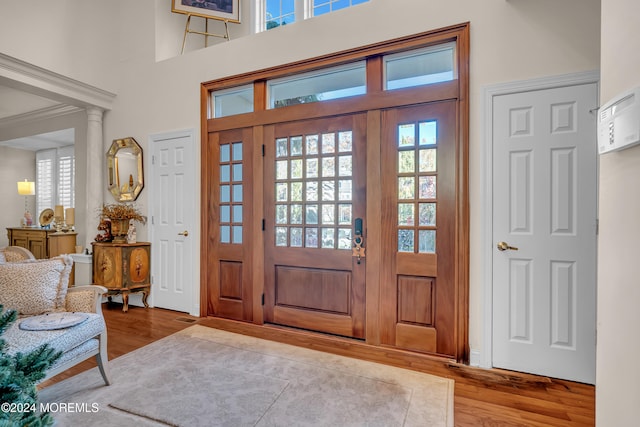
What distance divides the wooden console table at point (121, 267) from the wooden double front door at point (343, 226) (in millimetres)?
1003

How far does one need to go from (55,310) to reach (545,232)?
346cm

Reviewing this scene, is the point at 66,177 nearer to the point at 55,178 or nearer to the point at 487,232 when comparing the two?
the point at 55,178

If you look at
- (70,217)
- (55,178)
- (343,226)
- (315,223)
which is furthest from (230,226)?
(55,178)

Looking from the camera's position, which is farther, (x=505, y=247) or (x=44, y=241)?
(x=44, y=241)

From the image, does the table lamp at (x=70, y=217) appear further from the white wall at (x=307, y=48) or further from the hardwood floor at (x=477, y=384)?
the hardwood floor at (x=477, y=384)

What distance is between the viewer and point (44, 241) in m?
5.05

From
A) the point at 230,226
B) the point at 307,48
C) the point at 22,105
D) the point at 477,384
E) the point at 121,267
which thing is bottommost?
the point at 477,384

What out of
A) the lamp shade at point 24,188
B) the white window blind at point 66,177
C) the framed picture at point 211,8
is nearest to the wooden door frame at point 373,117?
the framed picture at point 211,8

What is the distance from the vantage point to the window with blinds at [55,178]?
619cm

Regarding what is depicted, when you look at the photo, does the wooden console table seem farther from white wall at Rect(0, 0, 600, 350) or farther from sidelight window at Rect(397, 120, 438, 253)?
sidelight window at Rect(397, 120, 438, 253)

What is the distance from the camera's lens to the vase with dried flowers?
3.76 meters

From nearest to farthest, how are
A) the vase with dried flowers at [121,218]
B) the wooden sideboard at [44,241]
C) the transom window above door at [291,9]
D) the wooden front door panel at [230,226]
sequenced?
the wooden front door panel at [230,226]
the transom window above door at [291,9]
the vase with dried flowers at [121,218]
the wooden sideboard at [44,241]

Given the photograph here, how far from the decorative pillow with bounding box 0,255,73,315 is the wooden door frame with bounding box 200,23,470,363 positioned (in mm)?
1457

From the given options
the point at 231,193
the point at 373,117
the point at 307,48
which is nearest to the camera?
the point at 373,117
